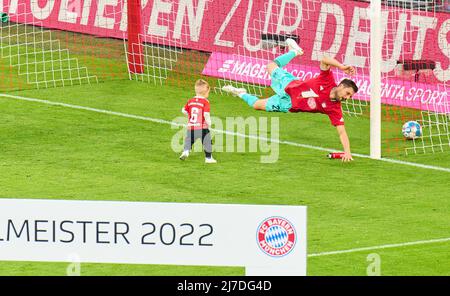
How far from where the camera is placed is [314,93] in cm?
2089

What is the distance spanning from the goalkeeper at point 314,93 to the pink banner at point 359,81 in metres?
3.63

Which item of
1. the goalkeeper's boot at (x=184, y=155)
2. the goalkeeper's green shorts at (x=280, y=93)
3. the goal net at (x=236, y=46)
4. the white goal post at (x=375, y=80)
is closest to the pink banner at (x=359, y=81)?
the goal net at (x=236, y=46)

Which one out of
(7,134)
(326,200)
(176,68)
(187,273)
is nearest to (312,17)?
(176,68)

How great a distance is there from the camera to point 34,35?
1184 inches

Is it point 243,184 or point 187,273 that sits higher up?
point 243,184

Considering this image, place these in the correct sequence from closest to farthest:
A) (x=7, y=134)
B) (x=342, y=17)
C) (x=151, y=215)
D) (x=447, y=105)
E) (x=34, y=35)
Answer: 1. (x=151, y=215)
2. (x=7, y=134)
3. (x=447, y=105)
4. (x=342, y=17)
5. (x=34, y=35)

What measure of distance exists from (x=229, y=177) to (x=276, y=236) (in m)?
7.99

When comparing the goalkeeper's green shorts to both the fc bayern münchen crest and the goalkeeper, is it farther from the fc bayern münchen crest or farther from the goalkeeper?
the fc bayern münchen crest

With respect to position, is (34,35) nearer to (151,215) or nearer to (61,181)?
(61,181)

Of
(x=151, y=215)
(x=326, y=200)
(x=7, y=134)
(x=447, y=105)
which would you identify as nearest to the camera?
(x=151, y=215)

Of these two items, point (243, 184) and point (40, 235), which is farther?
point (243, 184)

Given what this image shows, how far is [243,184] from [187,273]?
15.1 ft

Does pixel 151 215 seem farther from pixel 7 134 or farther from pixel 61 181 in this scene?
pixel 7 134
